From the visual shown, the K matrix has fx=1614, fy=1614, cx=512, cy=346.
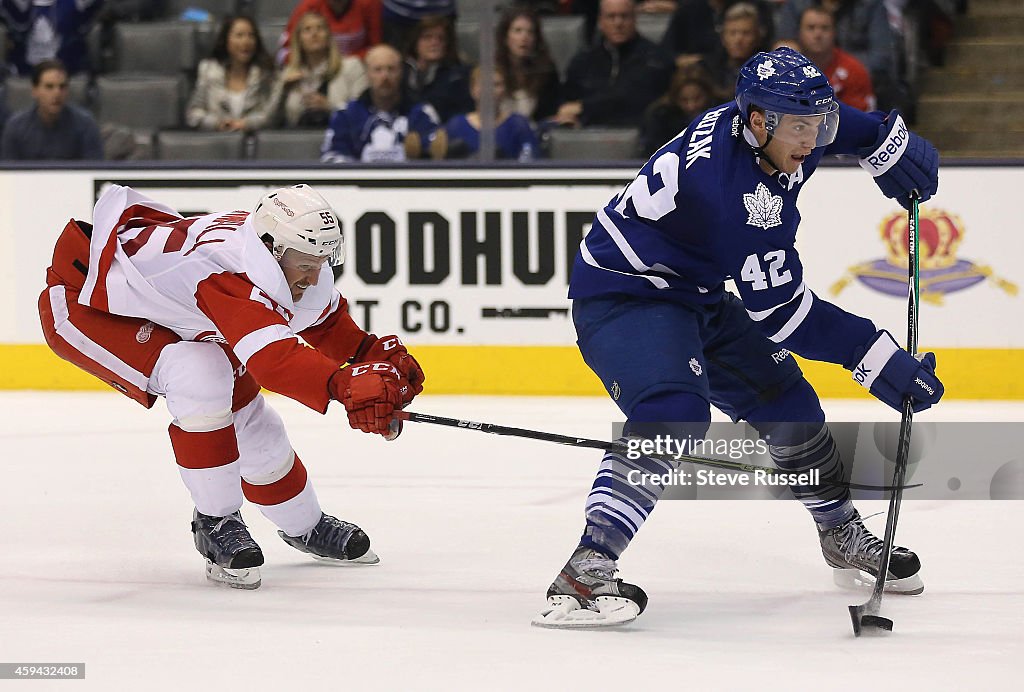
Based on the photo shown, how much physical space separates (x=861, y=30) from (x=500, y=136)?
1.71m

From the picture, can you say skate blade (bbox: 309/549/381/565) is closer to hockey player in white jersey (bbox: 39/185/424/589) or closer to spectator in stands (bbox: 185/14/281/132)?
hockey player in white jersey (bbox: 39/185/424/589)

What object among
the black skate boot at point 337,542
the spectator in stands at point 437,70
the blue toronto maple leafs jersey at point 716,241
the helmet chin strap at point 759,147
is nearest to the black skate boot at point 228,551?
the black skate boot at point 337,542

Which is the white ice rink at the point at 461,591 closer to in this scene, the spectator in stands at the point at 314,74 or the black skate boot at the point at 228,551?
the black skate boot at the point at 228,551

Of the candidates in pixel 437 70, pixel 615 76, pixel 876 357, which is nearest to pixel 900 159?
pixel 876 357

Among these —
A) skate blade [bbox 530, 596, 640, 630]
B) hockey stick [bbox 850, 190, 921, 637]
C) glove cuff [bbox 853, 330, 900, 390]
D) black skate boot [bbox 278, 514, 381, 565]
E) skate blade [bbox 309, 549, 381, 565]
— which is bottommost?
skate blade [bbox 309, 549, 381, 565]

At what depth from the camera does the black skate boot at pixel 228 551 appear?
361cm

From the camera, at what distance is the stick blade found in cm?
310

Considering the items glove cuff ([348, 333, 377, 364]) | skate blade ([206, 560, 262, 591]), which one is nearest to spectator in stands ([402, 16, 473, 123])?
glove cuff ([348, 333, 377, 364])

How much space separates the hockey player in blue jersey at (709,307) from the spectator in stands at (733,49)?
12.5 feet

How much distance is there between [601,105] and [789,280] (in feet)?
13.7

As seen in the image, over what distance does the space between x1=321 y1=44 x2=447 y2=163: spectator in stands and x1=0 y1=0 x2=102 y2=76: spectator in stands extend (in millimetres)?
1590

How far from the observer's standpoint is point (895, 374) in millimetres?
3268

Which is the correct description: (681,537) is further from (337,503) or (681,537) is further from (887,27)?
(887,27)

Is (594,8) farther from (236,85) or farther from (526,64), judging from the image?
(236,85)
